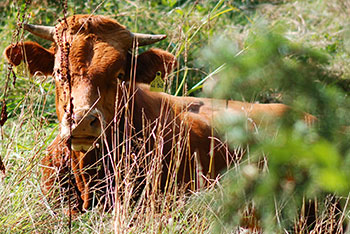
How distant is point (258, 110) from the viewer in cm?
595

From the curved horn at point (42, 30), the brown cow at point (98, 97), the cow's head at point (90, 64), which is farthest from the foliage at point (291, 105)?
the curved horn at point (42, 30)

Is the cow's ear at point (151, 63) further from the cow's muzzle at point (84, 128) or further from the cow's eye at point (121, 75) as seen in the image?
the cow's muzzle at point (84, 128)

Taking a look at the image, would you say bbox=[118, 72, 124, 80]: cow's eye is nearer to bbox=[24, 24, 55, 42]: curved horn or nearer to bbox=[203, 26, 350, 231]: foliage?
bbox=[24, 24, 55, 42]: curved horn

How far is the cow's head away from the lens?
4195 mm

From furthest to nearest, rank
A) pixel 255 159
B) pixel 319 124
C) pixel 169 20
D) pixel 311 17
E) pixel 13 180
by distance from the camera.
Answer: pixel 311 17 → pixel 169 20 → pixel 13 180 → pixel 255 159 → pixel 319 124

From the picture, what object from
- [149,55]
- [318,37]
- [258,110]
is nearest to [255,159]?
[149,55]

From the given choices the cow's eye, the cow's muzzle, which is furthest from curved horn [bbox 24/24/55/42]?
the cow's muzzle

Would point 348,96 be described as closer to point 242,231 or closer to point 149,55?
point 242,231

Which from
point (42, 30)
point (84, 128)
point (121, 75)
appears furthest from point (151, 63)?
point (84, 128)

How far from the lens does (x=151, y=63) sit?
514cm

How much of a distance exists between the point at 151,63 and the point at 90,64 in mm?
744

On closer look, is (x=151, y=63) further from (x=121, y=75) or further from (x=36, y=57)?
(x=36, y=57)

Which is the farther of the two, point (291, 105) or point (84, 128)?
point (84, 128)

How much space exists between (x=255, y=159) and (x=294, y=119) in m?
0.22
